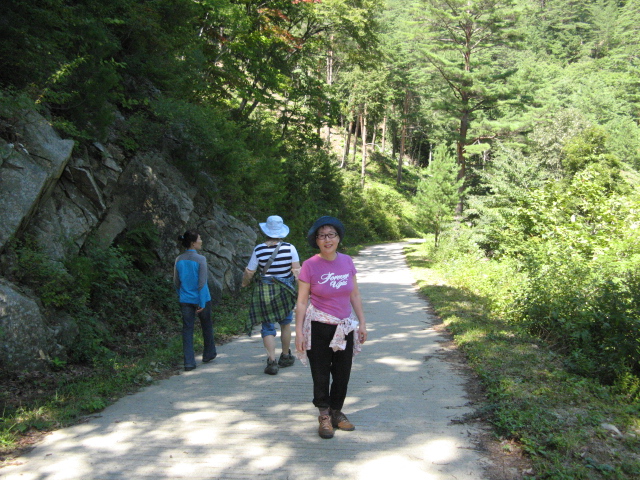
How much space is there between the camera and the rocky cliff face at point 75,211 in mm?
5590

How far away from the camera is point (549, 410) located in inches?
178

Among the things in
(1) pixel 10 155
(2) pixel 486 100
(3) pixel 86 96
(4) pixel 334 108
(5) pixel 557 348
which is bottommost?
(5) pixel 557 348

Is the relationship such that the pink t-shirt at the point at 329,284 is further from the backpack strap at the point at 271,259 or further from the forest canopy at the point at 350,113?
the forest canopy at the point at 350,113

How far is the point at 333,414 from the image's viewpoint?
174 inches

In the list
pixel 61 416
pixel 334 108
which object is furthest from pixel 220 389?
pixel 334 108

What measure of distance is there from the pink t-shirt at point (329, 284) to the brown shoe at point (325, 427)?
2.84ft

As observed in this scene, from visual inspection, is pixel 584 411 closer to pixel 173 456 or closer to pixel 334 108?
pixel 173 456

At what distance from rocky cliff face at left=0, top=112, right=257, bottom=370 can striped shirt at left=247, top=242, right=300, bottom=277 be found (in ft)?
8.20

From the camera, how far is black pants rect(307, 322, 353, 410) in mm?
4301

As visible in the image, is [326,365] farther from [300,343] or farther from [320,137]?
[320,137]

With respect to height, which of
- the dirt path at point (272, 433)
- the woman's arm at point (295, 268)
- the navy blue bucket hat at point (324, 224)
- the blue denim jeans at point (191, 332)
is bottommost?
the dirt path at point (272, 433)

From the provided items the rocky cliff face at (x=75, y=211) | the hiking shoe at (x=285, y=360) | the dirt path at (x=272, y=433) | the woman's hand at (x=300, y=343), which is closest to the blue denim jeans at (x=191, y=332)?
the dirt path at (x=272, y=433)

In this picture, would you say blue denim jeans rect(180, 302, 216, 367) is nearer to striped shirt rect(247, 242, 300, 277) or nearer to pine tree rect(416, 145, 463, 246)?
striped shirt rect(247, 242, 300, 277)

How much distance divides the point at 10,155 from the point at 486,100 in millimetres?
28573
